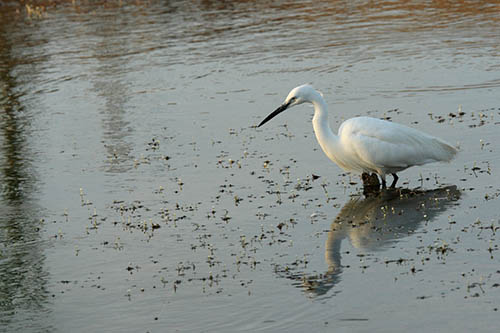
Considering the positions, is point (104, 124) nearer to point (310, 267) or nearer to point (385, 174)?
point (385, 174)

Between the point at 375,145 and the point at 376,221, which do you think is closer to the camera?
the point at 376,221

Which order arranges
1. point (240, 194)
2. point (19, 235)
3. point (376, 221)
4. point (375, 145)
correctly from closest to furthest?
point (376, 221)
point (19, 235)
point (375, 145)
point (240, 194)

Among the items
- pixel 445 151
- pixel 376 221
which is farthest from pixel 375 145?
pixel 376 221

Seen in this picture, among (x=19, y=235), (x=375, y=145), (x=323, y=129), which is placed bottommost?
(x=19, y=235)

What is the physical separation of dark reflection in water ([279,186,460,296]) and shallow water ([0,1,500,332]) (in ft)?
0.11

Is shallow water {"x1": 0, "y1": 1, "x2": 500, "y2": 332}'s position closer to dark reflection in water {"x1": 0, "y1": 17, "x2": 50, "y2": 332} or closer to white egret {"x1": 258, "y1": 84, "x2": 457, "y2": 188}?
dark reflection in water {"x1": 0, "y1": 17, "x2": 50, "y2": 332}

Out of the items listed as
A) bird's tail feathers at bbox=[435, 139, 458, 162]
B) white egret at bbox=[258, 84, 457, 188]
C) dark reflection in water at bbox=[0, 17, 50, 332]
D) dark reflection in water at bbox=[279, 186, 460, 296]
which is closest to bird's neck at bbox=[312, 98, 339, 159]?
white egret at bbox=[258, 84, 457, 188]

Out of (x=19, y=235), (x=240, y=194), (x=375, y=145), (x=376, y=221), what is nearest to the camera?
(x=376, y=221)

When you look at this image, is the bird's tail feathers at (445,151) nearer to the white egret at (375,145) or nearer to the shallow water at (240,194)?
the white egret at (375,145)

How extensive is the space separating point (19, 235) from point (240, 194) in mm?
2790

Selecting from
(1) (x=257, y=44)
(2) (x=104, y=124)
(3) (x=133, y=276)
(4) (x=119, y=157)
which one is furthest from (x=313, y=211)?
(1) (x=257, y=44)

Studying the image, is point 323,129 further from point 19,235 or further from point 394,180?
point 19,235

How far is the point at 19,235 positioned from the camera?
1022cm

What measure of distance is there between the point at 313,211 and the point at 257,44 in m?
14.1
